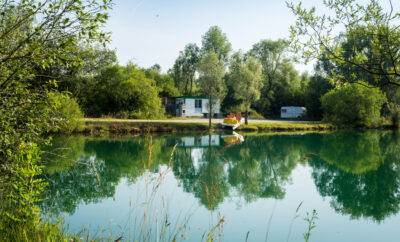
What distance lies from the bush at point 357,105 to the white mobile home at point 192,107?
12.8 meters

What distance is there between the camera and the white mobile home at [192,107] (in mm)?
36281

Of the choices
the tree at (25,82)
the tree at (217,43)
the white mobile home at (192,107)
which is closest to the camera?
the tree at (25,82)

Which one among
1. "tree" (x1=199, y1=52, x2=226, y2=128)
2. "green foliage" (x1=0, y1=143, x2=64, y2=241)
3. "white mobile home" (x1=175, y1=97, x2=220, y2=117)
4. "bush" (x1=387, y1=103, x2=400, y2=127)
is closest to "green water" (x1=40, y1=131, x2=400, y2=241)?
"green foliage" (x1=0, y1=143, x2=64, y2=241)

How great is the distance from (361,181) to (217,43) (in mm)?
37243

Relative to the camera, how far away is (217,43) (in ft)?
147

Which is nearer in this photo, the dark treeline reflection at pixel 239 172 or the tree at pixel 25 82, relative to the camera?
the tree at pixel 25 82

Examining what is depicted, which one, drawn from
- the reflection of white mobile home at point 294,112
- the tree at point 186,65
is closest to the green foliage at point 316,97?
the reflection of white mobile home at point 294,112

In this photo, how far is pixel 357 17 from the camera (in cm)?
365

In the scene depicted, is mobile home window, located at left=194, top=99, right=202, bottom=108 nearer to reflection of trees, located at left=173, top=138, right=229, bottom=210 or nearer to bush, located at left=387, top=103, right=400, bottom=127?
reflection of trees, located at left=173, top=138, right=229, bottom=210

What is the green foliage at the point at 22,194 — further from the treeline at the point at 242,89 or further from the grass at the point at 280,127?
the grass at the point at 280,127

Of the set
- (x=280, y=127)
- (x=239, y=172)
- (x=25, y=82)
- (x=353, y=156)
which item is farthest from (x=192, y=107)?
(x=25, y=82)

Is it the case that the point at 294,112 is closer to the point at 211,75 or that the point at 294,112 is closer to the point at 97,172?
the point at 211,75

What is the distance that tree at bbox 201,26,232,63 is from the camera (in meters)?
44.9

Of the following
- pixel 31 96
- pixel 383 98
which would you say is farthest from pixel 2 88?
pixel 383 98
